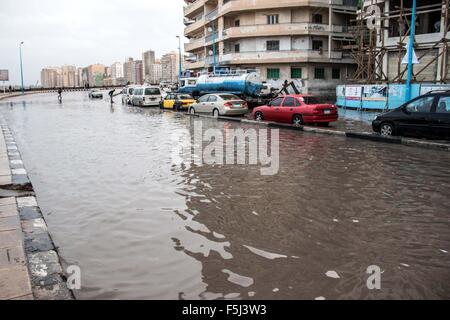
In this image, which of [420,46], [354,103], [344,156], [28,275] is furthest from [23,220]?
[420,46]

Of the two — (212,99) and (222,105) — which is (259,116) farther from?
(212,99)

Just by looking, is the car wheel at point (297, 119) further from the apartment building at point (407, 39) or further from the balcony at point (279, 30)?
the balcony at point (279, 30)

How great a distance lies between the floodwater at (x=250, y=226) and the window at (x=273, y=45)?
1577 inches

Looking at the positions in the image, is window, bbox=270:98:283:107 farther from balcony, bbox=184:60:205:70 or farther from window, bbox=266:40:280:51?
balcony, bbox=184:60:205:70

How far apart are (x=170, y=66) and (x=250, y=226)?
176 m

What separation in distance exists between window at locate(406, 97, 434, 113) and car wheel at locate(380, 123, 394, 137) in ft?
2.73

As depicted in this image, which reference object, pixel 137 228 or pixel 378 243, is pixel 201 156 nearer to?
pixel 137 228

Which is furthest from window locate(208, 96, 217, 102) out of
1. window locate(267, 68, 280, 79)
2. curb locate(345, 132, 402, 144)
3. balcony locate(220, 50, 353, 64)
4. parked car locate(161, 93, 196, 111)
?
window locate(267, 68, 280, 79)

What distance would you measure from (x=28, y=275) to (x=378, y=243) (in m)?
3.89

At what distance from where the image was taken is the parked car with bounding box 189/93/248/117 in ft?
78.6

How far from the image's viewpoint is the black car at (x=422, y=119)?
12.7m

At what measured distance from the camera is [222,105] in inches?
950

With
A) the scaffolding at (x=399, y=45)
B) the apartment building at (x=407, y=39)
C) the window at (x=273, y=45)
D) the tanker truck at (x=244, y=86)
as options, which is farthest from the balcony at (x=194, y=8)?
the tanker truck at (x=244, y=86)

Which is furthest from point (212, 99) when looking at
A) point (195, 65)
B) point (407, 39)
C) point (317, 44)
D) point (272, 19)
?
point (195, 65)
